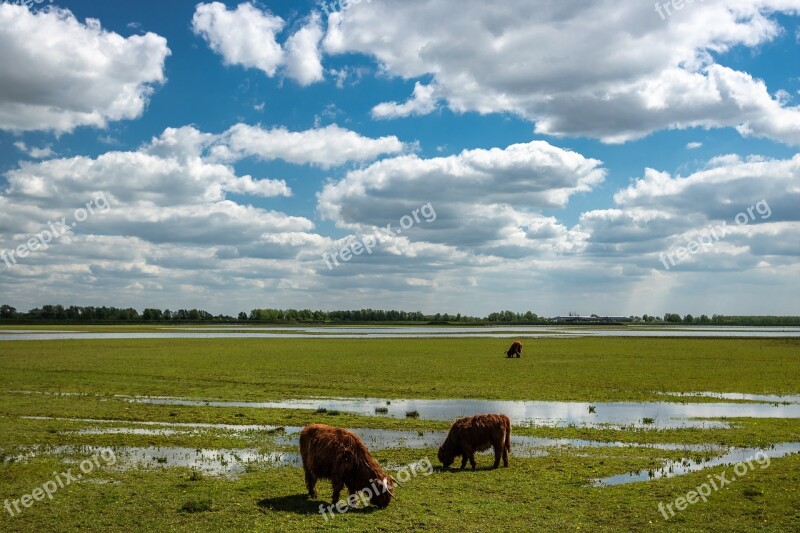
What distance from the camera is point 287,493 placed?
14.5 metres

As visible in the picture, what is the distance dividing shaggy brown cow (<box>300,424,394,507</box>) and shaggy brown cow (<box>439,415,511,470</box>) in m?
3.89

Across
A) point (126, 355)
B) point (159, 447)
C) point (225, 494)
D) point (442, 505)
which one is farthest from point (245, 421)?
point (126, 355)

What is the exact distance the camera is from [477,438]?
17.3 meters

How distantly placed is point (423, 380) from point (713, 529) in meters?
28.8

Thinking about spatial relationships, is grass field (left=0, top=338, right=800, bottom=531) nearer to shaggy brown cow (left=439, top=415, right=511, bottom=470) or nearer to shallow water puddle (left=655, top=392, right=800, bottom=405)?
shaggy brown cow (left=439, top=415, right=511, bottom=470)

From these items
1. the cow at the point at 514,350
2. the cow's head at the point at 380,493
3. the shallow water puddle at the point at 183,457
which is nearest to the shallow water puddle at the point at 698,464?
the cow's head at the point at 380,493

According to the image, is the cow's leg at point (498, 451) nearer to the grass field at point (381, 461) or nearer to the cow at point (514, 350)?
the grass field at point (381, 461)

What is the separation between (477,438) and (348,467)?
4927 mm

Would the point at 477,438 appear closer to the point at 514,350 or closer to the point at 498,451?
the point at 498,451

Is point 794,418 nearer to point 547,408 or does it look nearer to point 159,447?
point 547,408

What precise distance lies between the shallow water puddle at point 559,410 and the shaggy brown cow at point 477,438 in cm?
719

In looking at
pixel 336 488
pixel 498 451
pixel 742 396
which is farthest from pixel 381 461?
pixel 742 396

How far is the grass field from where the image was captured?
1252 centimetres

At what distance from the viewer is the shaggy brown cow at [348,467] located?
1347 cm
